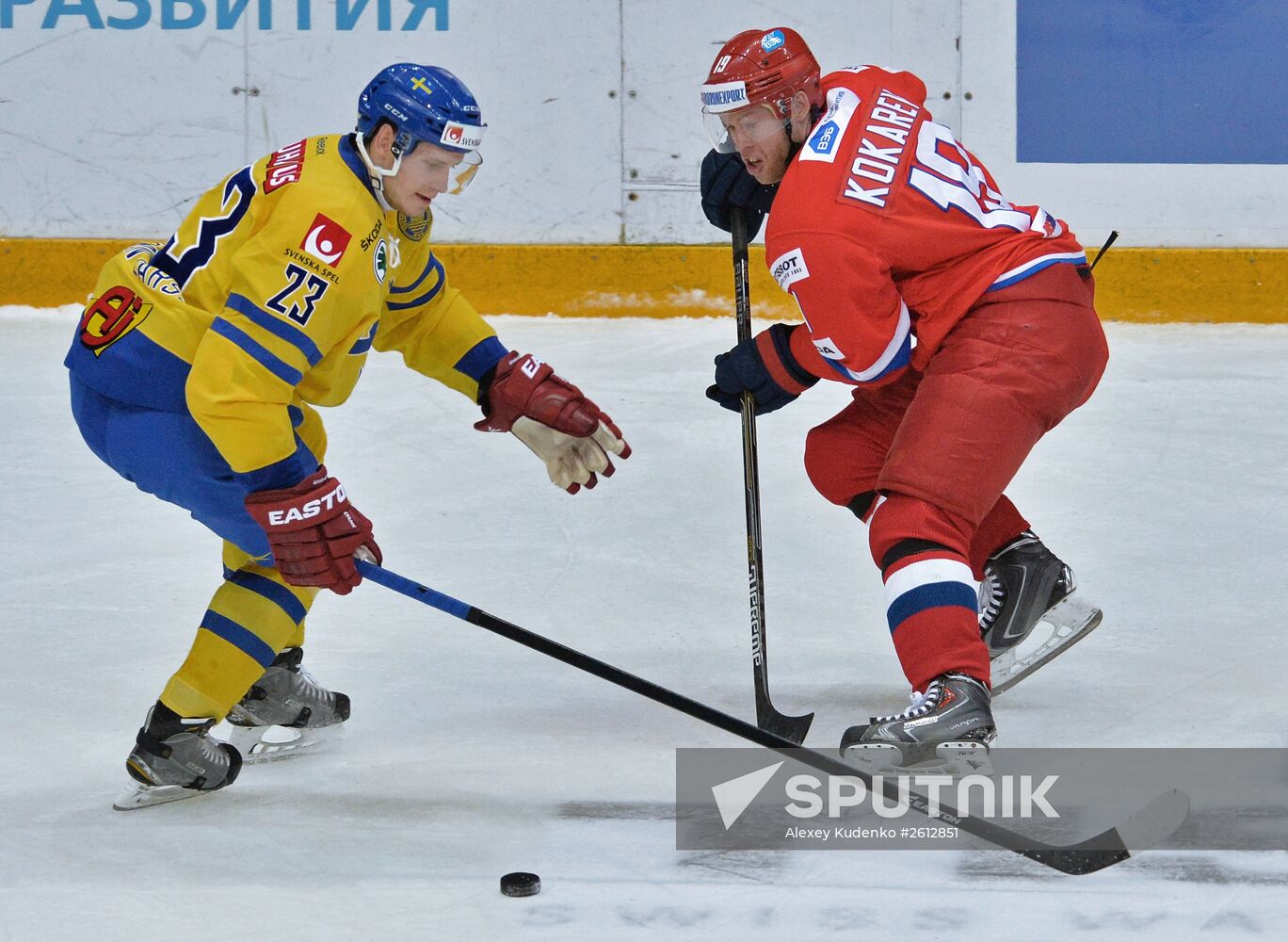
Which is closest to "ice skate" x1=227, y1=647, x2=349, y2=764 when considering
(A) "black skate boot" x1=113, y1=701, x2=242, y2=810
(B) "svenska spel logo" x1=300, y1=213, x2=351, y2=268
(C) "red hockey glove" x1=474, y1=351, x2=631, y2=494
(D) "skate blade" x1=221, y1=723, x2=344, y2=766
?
(D) "skate blade" x1=221, y1=723, x2=344, y2=766

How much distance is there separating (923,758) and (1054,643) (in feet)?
2.00

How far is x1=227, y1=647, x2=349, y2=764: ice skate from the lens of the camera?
2525 millimetres

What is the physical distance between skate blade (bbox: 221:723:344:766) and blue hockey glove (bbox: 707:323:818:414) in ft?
2.72

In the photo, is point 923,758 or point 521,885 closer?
point 521,885

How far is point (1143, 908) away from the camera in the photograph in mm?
1911

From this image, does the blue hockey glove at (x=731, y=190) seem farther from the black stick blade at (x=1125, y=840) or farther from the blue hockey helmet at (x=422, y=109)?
the black stick blade at (x=1125, y=840)

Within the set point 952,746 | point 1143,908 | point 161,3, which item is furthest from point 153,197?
point 1143,908

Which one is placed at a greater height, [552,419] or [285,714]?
[552,419]

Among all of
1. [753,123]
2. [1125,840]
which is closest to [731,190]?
[753,123]

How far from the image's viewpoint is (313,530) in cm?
221

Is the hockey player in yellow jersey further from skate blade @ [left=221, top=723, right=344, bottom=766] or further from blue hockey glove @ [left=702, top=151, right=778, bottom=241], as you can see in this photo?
blue hockey glove @ [left=702, top=151, right=778, bottom=241]

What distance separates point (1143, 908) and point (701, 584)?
59.1 inches

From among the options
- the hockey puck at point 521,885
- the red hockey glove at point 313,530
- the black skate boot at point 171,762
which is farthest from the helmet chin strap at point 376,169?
the hockey puck at point 521,885

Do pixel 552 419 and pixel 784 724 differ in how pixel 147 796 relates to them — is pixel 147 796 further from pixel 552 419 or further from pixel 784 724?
pixel 784 724
